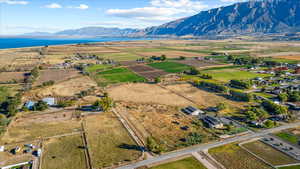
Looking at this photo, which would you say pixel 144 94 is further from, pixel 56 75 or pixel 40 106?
pixel 56 75

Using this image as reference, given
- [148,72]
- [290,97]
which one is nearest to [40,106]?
[148,72]

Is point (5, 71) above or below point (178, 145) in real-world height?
above

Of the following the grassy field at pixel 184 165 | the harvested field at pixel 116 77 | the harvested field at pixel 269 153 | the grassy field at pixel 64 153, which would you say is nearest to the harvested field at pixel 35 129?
the grassy field at pixel 64 153


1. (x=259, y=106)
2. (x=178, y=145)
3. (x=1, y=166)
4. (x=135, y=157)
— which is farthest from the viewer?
(x=259, y=106)

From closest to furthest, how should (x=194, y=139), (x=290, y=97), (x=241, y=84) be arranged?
(x=194, y=139) → (x=290, y=97) → (x=241, y=84)

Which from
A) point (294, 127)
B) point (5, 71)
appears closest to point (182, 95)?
point (294, 127)

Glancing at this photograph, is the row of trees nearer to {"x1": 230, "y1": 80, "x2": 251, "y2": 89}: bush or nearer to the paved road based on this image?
{"x1": 230, "y1": 80, "x2": 251, "y2": 89}: bush

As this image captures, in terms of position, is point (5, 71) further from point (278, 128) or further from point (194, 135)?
point (278, 128)

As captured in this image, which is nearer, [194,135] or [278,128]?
[194,135]
